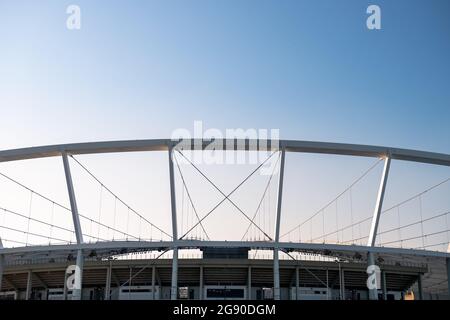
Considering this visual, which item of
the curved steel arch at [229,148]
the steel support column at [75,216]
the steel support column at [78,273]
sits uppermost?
the curved steel arch at [229,148]

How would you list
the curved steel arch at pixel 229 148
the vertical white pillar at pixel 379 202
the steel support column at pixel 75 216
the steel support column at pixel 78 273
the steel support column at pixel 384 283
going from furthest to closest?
the steel support column at pixel 384 283
the vertical white pillar at pixel 379 202
the steel support column at pixel 75 216
the steel support column at pixel 78 273
the curved steel arch at pixel 229 148

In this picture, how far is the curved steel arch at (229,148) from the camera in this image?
99.6 feet

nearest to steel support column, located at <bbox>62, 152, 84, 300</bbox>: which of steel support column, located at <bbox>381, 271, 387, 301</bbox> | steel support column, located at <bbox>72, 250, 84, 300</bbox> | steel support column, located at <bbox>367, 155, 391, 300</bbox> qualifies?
steel support column, located at <bbox>72, 250, 84, 300</bbox>

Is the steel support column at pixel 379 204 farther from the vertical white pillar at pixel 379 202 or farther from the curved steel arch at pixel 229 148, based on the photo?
the curved steel arch at pixel 229 148

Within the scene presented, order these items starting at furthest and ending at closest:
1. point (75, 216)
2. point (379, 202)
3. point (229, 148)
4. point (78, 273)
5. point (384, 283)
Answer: point (384, 283)
point (379, 202)
point (75, 216)
point (78, 273)
point (229, 148)

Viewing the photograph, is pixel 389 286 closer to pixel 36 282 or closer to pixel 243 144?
pixel 243 144

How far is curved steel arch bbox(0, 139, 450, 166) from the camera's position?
30.3m

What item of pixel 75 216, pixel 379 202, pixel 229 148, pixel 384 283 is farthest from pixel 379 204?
pixel 75 216

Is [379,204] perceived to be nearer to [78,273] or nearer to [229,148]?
[229,148]

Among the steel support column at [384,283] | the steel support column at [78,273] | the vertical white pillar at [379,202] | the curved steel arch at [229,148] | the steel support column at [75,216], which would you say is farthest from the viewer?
the steel support column at [384,283]

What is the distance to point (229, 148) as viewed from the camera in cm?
3042

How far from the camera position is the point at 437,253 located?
33000mm

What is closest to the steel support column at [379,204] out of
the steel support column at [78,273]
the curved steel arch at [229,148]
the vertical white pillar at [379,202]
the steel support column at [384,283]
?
the vertical white pillar at [379,202]
